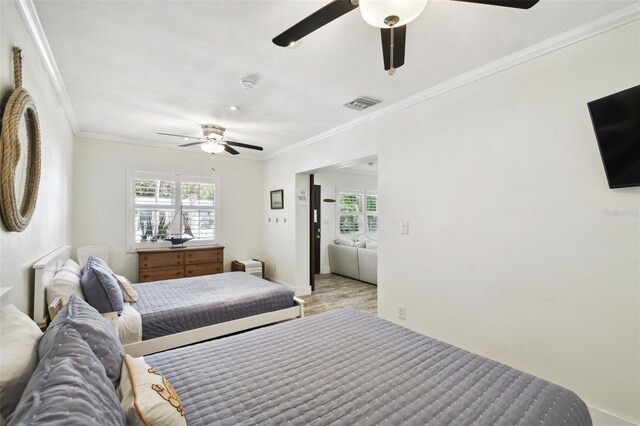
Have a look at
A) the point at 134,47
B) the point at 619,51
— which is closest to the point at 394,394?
the point at 619,51

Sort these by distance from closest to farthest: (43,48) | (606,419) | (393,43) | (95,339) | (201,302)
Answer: (95,339) → (393,43) → (606,419) → (43,48) → (201,302)

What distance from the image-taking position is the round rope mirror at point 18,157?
4.67 ft

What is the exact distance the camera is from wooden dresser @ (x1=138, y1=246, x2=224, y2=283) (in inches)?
171

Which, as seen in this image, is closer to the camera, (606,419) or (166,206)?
(606,419)

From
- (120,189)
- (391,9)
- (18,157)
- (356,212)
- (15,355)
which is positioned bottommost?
(15,355)

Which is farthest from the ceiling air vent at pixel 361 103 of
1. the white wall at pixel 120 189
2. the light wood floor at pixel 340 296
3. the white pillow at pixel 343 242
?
the white pillow at pixel 343 242

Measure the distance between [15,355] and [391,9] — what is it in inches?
76.6

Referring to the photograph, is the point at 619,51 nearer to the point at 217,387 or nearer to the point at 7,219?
the point at 217,387

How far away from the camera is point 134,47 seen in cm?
208

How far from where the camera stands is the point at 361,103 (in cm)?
308

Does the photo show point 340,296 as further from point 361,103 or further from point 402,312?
point 361,103

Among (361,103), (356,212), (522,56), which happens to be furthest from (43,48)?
(356,212)

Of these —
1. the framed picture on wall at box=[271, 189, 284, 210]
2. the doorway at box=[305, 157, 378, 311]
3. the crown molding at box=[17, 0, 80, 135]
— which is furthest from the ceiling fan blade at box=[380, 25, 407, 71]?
the framed picture on wall at box=[271, 189, 284, 210]

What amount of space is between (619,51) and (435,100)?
48.8 inches
